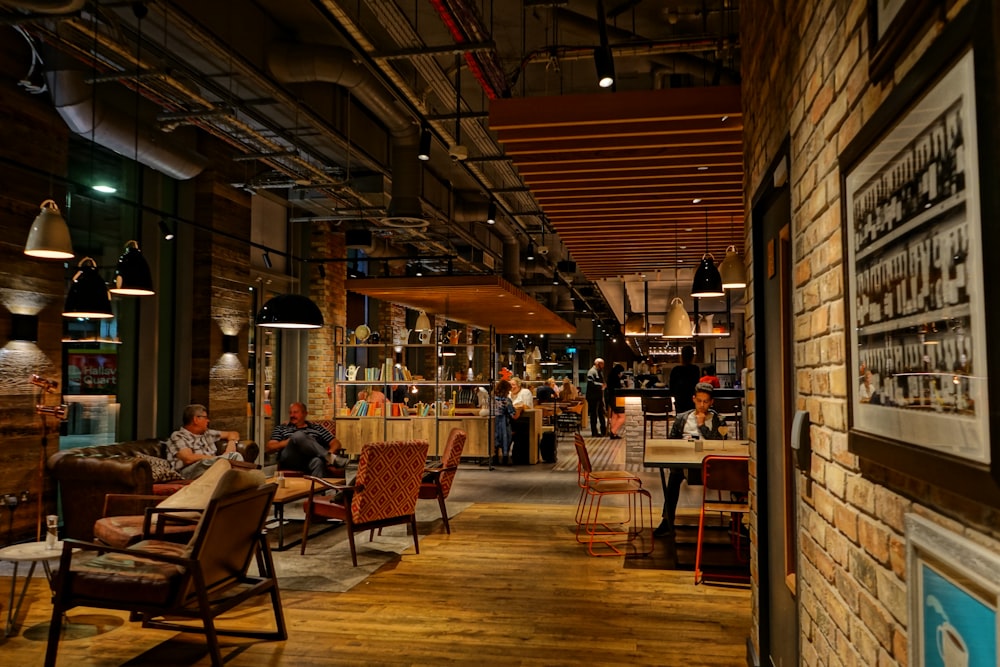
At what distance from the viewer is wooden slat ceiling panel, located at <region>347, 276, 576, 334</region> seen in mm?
10547

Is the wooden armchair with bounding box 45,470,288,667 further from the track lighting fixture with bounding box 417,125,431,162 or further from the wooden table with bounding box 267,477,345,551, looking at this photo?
the track lighting fixture with bounding box 417,125,431,162

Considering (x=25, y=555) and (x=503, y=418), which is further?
(x=503, y=418)

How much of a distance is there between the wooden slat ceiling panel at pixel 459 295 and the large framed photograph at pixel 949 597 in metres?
9.27

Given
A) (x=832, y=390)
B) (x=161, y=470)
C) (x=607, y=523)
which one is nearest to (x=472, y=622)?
(x=607, y=523)

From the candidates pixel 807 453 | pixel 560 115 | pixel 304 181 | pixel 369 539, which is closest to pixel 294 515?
pixel 369 539

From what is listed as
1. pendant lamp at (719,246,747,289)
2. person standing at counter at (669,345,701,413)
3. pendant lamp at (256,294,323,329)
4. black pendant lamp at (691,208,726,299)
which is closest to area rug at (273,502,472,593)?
pendant lamp at (256,294,323,329)

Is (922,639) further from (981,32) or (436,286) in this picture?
(436,286)

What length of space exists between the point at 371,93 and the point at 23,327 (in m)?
3.70

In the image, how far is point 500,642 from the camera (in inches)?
165

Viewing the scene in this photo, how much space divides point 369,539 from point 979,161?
6.31m

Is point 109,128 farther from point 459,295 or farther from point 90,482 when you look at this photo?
point 459,295

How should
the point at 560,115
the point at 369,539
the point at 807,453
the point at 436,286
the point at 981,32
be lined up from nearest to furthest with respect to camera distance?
the point at 981,32
the point at 807,453
the point at 560,115
the point at 369,539
the point at 436,286

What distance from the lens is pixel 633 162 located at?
5.33 metres

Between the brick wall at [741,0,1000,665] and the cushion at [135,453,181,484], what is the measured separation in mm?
6217
